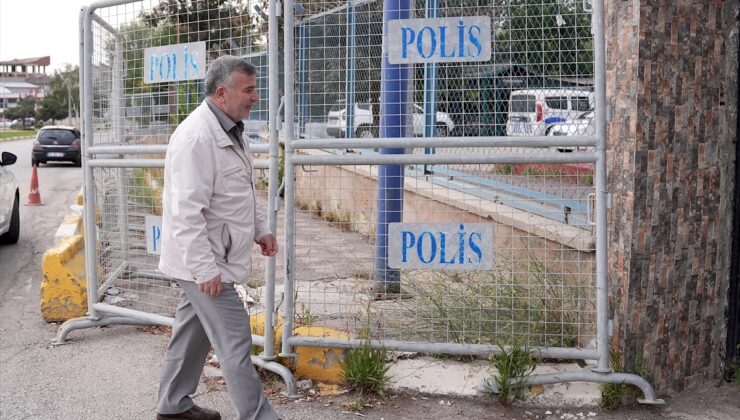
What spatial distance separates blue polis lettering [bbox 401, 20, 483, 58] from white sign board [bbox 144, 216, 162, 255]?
233cm

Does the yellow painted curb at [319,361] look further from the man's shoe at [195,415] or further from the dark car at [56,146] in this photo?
the dark car at [56,146]

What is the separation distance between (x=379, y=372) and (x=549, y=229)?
5.36ft

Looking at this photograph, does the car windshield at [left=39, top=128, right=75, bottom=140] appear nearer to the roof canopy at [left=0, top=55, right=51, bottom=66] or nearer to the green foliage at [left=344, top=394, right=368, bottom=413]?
the green foliage at [left=344, top=394, right=368, bottom=413]

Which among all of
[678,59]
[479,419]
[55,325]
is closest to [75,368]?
[55,325]

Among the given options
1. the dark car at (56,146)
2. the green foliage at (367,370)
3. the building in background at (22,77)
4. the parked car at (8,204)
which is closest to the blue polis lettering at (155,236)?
the green foliage at (367,370)

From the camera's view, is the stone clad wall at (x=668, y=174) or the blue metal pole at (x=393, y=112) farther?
the blue metal pole at (x=393, y=112)

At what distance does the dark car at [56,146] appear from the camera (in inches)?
1086

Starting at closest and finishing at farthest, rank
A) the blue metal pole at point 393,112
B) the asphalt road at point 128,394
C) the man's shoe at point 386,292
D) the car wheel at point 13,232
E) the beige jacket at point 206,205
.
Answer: the beige jacket at point 206,205, the asphalt road at point 128,394, the man's shoe at point 386,292, the blue metal pole at point 393,112, the car wheel at point 13,232

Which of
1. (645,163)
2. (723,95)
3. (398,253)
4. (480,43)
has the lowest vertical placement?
(398,253)

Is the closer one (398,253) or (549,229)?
(398,253)

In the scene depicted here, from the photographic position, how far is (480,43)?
15.0 feet

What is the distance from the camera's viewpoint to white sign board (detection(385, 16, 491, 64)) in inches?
179

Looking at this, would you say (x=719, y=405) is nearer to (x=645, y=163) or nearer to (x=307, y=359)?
(x=645, y=163)

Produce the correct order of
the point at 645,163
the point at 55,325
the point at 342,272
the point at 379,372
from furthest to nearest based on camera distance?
the point at 342,272, the point at 55,325, the point at 379,372, the point at 645,163
